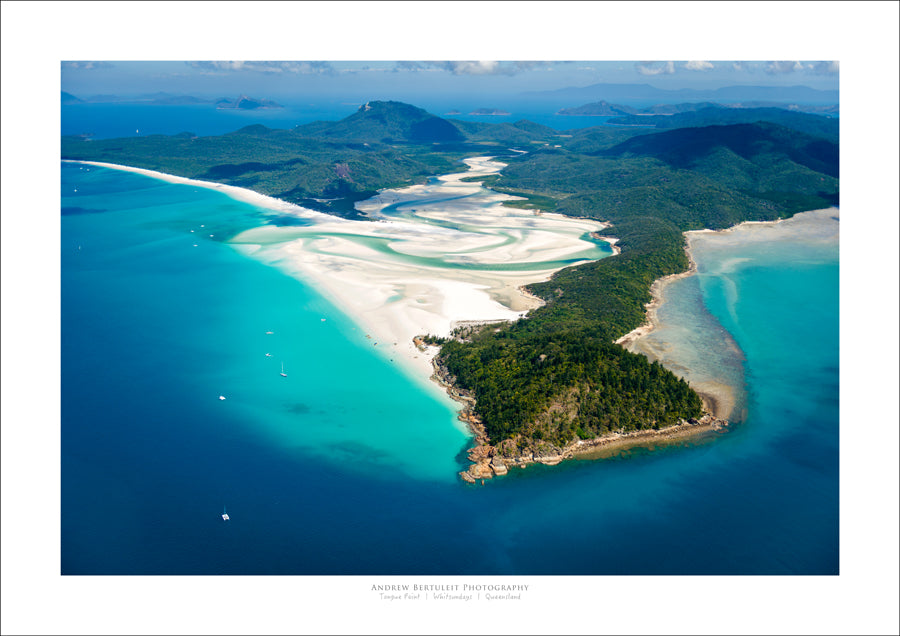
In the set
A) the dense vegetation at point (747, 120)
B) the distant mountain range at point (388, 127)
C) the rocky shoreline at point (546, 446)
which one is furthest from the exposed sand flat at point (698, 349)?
the distant mountain range at point (388, 127)

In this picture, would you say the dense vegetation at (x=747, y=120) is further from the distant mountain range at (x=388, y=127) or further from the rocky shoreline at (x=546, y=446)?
the rocky shoreline at (x=546, y=446)

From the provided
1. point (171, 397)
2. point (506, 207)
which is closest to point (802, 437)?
point (171, 397)

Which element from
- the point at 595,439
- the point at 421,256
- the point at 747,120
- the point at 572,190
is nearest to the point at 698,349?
the point at 595,439

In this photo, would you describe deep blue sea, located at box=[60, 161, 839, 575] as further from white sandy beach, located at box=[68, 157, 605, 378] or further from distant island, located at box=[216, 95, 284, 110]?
distant island, located at box=[216, 95, 284, 110]

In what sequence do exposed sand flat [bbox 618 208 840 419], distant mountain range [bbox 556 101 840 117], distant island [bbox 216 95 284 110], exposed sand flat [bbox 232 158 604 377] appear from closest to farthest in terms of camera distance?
exposed sand flat [bbox 618 208 840 419]
exposed sand flat [bbox 232 158 604 377]
distant mountain range [bbox 556 101 840 117]
distant island [bbox 216 95 284 110]

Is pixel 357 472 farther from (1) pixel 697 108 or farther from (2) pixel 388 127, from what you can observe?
(1) pixel 697 108

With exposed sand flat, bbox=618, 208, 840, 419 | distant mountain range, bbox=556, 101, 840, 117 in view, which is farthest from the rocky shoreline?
distant mountain range, bbox=556, 101, 840, 117
